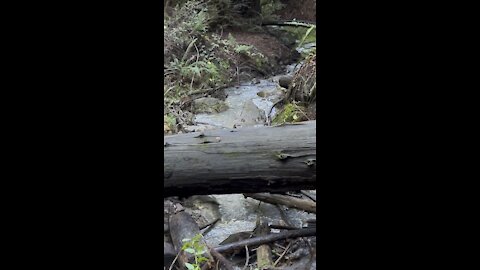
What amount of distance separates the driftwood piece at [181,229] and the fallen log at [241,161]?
0.43 m

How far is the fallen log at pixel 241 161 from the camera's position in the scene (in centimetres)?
181

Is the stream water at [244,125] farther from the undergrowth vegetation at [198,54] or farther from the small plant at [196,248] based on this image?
the small plant at [196,248]

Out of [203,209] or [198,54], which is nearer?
[203,209]

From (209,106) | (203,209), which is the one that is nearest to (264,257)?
(203,209)

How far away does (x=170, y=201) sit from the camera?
2.63 m

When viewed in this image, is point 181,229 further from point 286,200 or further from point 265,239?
point 286,200

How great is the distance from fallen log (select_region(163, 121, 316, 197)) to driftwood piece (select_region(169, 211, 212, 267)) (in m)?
0.43

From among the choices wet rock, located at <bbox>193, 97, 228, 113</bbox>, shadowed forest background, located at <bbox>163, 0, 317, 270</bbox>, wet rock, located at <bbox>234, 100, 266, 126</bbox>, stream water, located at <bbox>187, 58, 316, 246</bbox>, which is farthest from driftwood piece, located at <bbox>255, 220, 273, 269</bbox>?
wet rock, located at <bbox>193, 97, 228, 113</bbox>

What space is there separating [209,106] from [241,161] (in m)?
2.76

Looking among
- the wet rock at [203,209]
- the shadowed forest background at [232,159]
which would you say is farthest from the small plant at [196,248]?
the wet rock at [203,209]

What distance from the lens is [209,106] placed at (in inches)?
180

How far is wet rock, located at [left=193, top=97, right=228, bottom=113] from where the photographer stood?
4527mm
